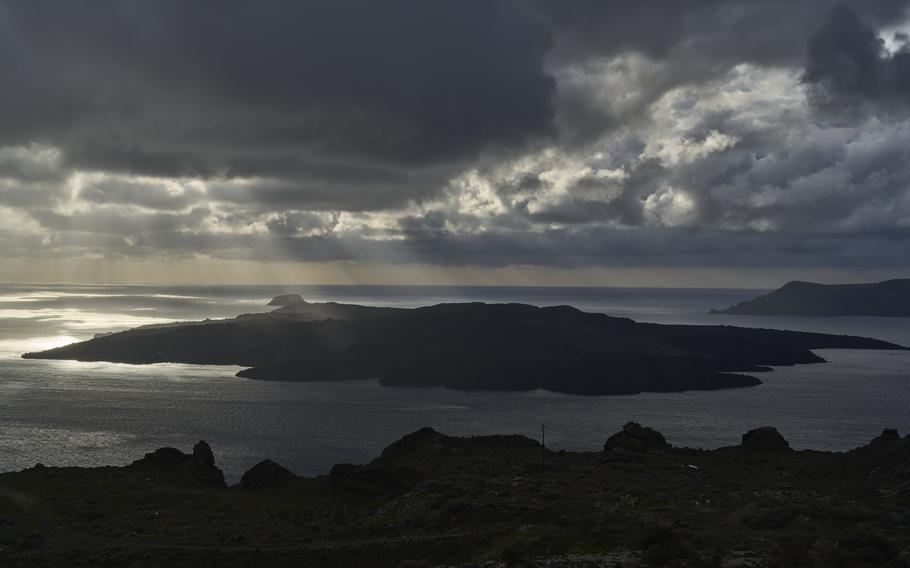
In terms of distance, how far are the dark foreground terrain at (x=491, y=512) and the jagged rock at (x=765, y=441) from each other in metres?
0.30

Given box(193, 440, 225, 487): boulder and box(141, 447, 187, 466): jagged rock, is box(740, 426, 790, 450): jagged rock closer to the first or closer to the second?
box(193, 440, 225, 487): boulder

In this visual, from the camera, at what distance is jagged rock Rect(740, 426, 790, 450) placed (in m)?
90.8

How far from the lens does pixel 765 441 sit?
301 ft

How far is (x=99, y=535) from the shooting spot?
186 ft

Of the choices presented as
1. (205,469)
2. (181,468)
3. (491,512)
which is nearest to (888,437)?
(491,512)

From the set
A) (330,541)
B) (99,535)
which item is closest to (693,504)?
(330,541)

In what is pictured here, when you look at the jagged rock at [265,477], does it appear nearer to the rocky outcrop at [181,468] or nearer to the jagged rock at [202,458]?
the rocky outcrop at [181,468]

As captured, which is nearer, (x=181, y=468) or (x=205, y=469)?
(x=205, y=469)

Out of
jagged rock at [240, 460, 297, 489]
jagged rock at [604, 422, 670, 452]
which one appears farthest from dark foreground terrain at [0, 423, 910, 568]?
jagged rock at [604, 422, 670, 452]

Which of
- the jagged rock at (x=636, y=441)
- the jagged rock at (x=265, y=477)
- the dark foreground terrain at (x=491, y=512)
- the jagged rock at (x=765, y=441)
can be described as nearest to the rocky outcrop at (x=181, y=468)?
the dark foreground terrain at (x=491, y=512)

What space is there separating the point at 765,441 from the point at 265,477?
6553cm

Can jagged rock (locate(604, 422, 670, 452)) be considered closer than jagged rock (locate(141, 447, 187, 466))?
No

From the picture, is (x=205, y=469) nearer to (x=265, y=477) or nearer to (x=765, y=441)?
(x=265, y=477)

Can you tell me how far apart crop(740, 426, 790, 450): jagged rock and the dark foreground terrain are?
302 mm
